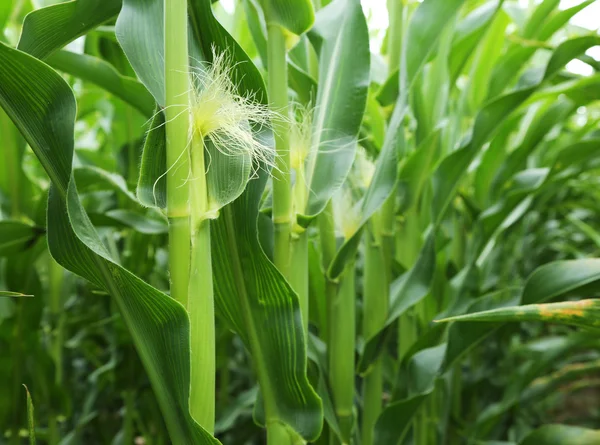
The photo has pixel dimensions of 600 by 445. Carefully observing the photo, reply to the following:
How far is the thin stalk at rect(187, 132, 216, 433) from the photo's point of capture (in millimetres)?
457

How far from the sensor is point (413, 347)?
78 centimetres

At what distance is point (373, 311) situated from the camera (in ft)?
2.48

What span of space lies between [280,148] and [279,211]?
0.19 feet

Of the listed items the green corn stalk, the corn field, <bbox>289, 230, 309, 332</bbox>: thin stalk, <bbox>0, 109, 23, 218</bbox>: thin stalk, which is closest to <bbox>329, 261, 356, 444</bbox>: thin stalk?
the corn field

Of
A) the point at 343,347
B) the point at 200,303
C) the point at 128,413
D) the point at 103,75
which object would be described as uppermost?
the point at 103,75

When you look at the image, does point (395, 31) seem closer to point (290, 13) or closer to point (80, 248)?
point (290, 13)

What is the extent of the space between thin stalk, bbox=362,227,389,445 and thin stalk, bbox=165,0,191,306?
0.35 m

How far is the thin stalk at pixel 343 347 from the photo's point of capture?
26.8 inches

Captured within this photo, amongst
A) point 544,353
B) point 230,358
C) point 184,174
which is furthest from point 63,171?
point 230,358

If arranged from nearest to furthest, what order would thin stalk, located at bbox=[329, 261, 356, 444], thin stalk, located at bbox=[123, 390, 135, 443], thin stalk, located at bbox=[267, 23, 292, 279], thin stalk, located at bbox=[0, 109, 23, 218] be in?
1. thin stalk, located at bbox=[267, 23, 292, 279]
2. thin stalk, located at bbox=[329, 261, 356, 444]
3. thin stalk, located at bbox=[0, 109, 23, 218]
4. thin stalk, located at bbox=[123, 390, 135, 443]

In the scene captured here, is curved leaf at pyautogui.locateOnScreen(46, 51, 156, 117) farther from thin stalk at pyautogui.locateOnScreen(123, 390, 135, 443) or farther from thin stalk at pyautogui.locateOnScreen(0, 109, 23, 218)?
thin stalk at pyautogui.locateOnScreen(123, 390, 135, 443)

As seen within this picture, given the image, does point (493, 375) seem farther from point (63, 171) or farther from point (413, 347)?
point (63, 171)

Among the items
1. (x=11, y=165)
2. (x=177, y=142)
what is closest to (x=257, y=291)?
(x=177, y=142)

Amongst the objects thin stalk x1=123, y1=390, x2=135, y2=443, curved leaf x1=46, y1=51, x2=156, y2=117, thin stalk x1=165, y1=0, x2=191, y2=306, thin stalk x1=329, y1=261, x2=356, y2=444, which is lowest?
thin stalk x1=123, y1=390, x2=135, y2=443
